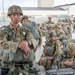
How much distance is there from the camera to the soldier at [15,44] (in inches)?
137

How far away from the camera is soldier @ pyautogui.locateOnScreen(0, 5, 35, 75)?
3.47 metres

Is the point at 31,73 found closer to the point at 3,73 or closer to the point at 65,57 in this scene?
the point at 3,73

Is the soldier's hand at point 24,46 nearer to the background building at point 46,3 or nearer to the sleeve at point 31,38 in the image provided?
the sleeve at point 31,38

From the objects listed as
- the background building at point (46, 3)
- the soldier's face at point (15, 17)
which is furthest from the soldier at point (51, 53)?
the background building at point (46, 3)

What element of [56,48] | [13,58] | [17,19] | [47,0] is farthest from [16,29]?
[47,0]

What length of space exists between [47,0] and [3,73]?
52.4 metres

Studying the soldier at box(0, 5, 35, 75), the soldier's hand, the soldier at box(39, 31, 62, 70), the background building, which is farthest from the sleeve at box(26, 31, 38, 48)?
the background building

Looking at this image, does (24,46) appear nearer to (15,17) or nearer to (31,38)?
(31,38)

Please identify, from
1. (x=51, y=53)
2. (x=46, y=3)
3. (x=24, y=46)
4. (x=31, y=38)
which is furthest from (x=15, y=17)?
(x=46, y=3)

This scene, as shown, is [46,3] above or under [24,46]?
above

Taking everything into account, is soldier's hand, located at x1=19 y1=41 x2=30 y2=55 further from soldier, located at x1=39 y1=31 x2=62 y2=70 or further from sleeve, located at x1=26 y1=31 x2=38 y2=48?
soldier, located at x1=39 y1=31 x2=62 y2=70

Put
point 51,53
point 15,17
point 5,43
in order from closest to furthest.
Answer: point 5,43 → point 15,17 → point 51,53

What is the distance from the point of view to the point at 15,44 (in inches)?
134

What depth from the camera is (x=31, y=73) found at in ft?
12.2
